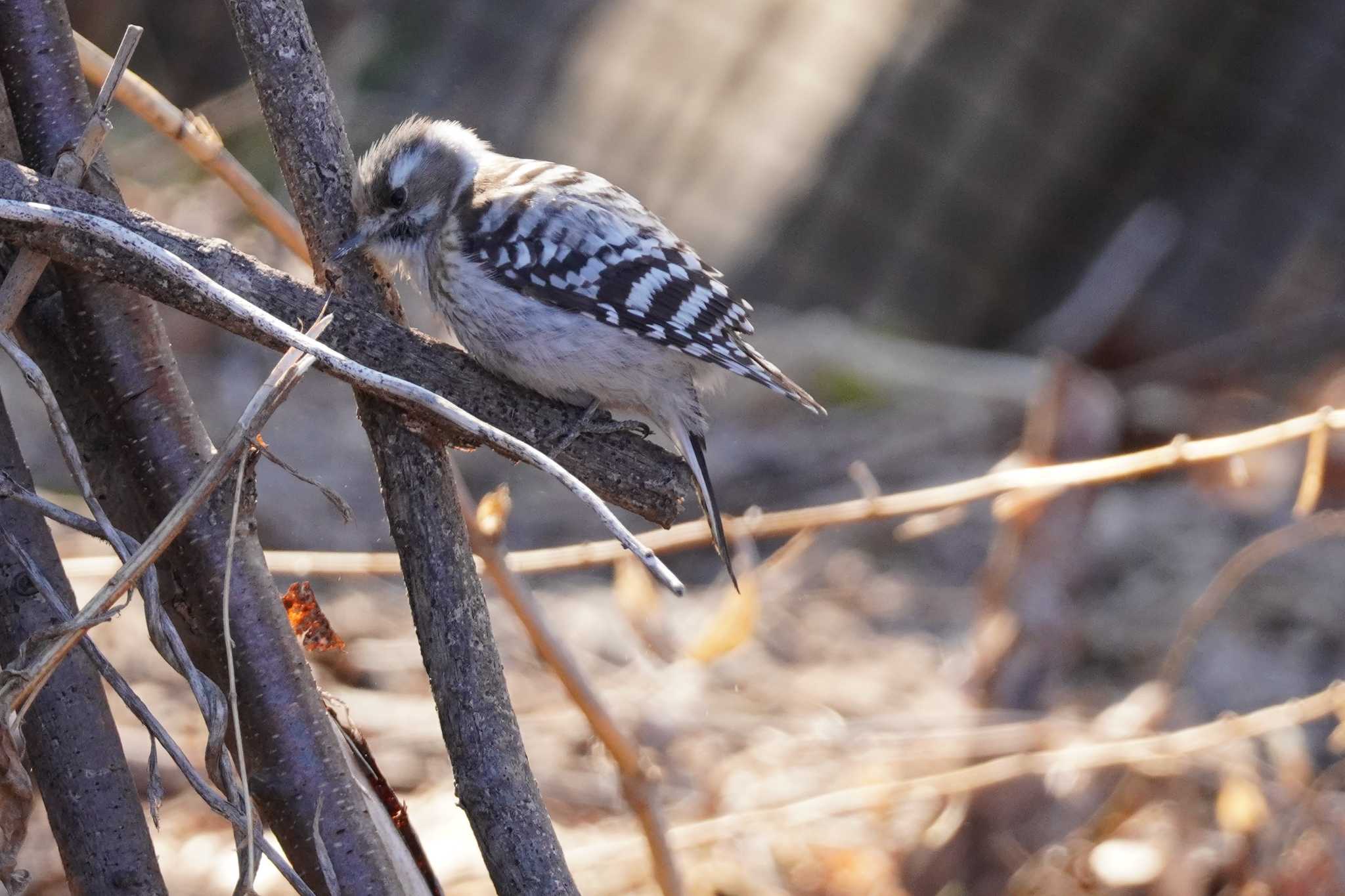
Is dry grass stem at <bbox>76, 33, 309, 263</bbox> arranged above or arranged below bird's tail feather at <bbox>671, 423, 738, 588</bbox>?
above

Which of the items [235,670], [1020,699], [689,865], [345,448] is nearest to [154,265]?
[235,670]

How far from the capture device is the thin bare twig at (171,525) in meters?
1.31

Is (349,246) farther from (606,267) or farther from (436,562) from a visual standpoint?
(606,267)

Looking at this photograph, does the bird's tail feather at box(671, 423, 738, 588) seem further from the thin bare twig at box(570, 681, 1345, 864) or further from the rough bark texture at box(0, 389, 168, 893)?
the rough bark texture at box(0, 389, 168, 893)

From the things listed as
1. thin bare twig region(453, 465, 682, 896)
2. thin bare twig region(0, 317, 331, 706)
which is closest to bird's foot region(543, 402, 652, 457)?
thin bare twig region(453, 465, 682, 896)

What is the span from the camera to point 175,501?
63.8 inches

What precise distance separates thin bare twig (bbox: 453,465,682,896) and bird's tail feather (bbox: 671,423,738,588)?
0.34 m

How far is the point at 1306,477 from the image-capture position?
8.54ft

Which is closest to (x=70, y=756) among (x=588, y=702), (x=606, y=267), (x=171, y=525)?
(x=171, y=525)

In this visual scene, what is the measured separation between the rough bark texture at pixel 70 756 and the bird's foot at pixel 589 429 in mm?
743

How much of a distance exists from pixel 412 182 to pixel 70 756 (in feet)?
5.27

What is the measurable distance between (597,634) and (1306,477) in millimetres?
2629

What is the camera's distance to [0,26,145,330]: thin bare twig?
146 centimetres

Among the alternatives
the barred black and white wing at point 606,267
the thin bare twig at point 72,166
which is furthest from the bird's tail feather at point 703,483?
the thin bare twig at point 72,166
